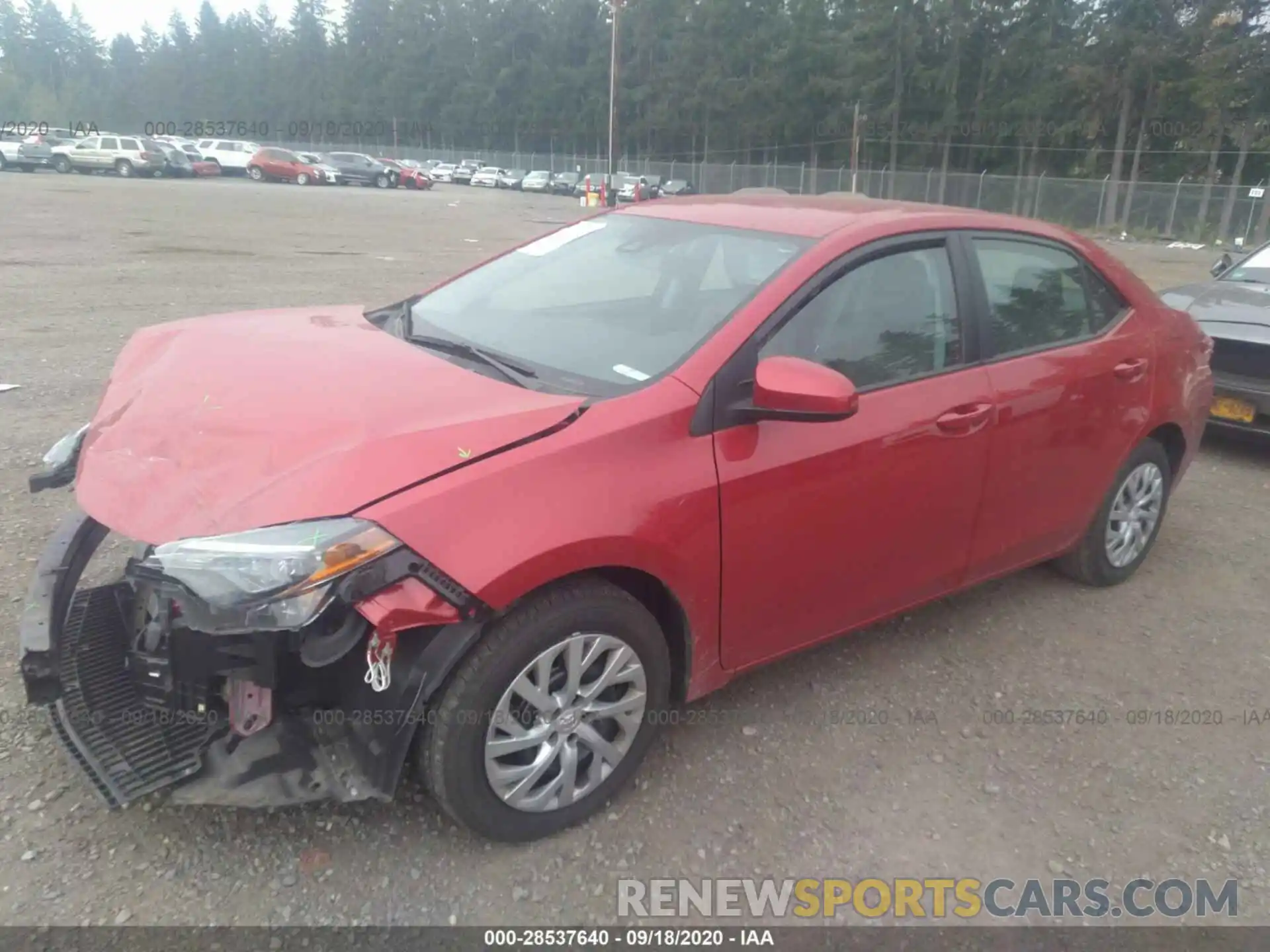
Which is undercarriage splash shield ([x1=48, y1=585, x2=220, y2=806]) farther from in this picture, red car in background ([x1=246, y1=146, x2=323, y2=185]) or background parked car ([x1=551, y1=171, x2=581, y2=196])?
background parked car ([x1=551, y1=171, x2=581, y2=196])

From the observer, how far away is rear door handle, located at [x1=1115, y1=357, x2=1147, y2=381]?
3.92m

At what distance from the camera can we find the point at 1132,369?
13.0ft

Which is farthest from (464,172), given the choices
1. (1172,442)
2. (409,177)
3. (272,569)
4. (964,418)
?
(272,569)

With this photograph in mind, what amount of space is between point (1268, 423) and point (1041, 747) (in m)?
4.05

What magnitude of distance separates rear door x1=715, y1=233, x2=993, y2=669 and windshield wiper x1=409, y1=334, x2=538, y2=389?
592 millimetres

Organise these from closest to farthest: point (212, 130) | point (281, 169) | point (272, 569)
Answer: point (272, 569)
point (281, 169)
point (212, 130)

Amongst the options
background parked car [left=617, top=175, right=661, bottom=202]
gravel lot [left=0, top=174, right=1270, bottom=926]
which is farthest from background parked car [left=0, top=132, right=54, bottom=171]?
gravel lot [left=0, top=174, right=1270, bottom=926]

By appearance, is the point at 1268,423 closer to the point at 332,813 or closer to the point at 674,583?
the point at 674,583

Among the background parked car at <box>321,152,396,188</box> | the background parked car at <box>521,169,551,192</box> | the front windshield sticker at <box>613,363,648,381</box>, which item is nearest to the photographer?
the front windshield sticker at <box>613,363,648,381</box>

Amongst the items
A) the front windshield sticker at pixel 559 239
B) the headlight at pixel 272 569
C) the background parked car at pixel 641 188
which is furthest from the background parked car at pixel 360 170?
the headlight at pixel 272 569

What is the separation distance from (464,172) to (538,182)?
470 inches

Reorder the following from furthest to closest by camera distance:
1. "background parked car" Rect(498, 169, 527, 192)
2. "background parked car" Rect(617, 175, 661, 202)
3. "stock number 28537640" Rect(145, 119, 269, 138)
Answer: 1. "stock number 28537640" Rect(145, 119, 269, 138)
2. "background parked car" Rect(498, 169, 527, 192)
3. "background parked car" Rect(617, 175, 661, 202)

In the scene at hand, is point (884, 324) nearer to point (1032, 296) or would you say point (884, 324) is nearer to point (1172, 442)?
point (1032, 296)

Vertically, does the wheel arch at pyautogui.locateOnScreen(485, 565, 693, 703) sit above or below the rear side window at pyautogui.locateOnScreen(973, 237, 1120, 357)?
below
